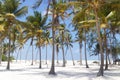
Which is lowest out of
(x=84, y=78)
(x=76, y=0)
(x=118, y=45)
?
(x=84, y=78)

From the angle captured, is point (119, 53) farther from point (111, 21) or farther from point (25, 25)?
point (25, 25)

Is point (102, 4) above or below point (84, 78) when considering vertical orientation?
above

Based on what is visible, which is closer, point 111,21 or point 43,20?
point 111,21

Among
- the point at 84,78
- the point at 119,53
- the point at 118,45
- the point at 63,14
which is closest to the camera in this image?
the point at 84,78

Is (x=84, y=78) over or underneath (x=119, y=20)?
underneath

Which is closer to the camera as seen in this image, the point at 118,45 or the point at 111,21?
the point at 111,21

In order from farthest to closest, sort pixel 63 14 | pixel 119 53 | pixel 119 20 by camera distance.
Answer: pixel 119 53
pixel 63 14
pixel 119 20

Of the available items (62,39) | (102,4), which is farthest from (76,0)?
(62,39)

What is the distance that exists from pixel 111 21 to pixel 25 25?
10.6m

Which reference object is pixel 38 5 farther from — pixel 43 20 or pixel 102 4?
pixel 43 20

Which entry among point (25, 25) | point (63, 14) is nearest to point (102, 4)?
point (25, 25)

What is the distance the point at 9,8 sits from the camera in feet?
108

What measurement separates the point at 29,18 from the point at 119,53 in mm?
21118

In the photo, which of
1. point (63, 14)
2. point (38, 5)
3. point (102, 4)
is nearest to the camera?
point (102, 4)
